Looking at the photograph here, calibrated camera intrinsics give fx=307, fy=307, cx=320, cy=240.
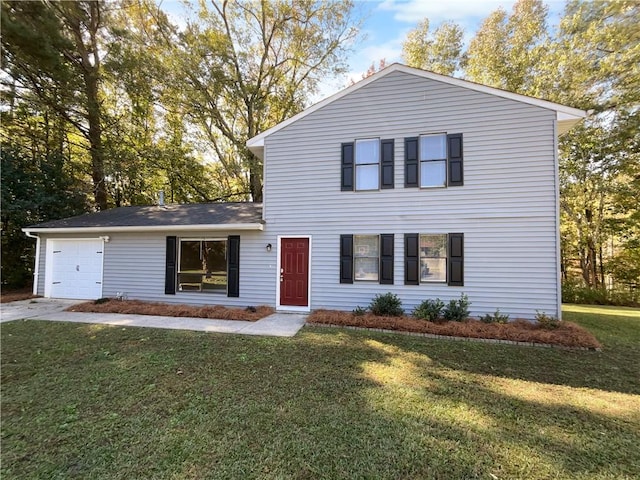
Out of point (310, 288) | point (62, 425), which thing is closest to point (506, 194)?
point (310, 288)

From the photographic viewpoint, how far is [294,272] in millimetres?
8602

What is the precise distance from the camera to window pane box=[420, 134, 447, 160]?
25.6 feet

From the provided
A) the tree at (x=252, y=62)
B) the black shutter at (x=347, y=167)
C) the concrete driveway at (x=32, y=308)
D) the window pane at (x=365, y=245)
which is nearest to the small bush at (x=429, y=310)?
the window pane at (x=365, y=245)

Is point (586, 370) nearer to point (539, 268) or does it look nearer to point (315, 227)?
point (539, 268)

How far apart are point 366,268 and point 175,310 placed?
5172mm

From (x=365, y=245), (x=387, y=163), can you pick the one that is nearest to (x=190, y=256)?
(x=365, y=245)

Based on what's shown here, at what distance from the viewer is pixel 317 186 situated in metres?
8.55

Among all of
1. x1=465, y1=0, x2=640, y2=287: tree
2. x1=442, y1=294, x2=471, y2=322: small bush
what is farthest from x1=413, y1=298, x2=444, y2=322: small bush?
x1=465, y1=0, x2=640, y2=287: tree

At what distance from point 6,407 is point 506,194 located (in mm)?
9273

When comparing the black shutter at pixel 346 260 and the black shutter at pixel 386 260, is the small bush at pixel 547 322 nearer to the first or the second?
the black shutter at pixel 386 260

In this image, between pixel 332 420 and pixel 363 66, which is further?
pixel 363 66

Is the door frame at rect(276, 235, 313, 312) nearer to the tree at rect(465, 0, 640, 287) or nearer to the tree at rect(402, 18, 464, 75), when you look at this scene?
the tree at rect(465, 0, 640, 287)

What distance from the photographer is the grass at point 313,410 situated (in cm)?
249

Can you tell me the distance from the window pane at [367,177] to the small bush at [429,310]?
3238mm
